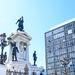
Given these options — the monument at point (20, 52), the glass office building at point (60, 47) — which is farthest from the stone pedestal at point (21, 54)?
the glass office building at point (60, 47)

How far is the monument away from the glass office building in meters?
49.7

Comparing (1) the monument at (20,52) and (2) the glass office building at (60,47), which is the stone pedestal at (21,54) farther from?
Result: (2) the glass office building at (60,47)

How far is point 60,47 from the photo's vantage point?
296 feet

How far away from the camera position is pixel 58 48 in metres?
91.1

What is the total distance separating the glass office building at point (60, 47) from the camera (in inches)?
3339

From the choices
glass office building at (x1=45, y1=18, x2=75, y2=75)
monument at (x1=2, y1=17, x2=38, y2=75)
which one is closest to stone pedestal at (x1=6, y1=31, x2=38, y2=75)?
monument at (x1=2, y1=17, x2=38, y2=75)

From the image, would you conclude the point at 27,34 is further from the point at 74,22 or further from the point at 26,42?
the point at 74,22

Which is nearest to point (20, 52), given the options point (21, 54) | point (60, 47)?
point (21, 54)

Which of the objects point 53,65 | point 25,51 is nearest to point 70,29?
point 53,65

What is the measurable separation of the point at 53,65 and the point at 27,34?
58269 mm

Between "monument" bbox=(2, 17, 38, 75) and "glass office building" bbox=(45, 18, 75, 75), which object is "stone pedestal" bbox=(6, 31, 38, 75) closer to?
"monument" bbox=(2, 17, 38, 75)

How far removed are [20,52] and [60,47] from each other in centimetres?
5678

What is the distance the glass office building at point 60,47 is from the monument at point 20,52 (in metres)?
49.7

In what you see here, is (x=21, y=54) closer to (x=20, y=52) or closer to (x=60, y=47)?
(x=20, y=52)
